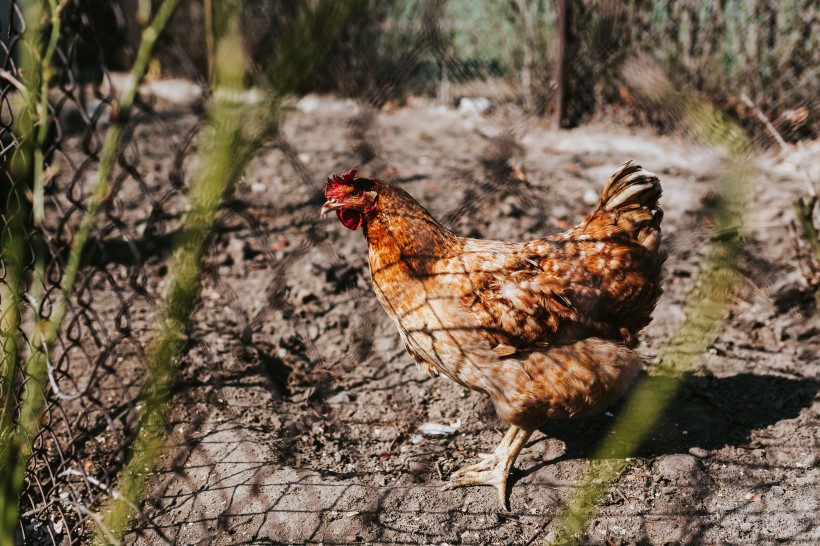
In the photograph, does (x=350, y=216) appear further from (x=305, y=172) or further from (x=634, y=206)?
(x=634, y=206)

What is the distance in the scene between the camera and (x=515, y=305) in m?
2.61

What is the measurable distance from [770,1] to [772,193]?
1.94 meters

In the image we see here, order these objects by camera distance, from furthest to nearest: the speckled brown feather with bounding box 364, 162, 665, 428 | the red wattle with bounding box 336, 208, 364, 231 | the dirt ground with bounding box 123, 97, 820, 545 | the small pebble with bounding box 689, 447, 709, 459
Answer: the small pebble with bounding box 689, 447, 709, 459 < the red wattle with bounding box 336, 208, 364, 231 < the speckled brown feather with bounding box 364, 162, 665, 428 < the dirt ground with bounding box 123, 97, 820, 545

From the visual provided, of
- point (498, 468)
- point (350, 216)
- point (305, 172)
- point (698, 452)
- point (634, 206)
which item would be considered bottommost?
point (698, 452)

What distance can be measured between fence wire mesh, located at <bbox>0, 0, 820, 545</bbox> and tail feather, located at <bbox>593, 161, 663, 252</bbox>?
48 cm

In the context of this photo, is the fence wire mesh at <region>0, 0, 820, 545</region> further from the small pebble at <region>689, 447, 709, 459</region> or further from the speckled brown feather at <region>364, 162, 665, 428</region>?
the small pebble at <region>689, 447, 709, 459</region>

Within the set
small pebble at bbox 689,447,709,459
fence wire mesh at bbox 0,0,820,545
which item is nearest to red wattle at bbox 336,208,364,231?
fence wire mesh at bbox 0,0,820,545

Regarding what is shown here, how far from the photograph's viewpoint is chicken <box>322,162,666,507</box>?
260cm

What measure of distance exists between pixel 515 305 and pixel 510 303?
0.02 meters

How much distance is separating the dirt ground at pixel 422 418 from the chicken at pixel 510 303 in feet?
0.64

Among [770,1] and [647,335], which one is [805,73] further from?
[647,335]

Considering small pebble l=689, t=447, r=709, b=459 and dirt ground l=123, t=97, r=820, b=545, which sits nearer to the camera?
dirt ground l=123, t=97, r=820, b=545

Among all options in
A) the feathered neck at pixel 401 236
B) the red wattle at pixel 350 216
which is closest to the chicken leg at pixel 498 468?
the feathered neck at pixel 401 236

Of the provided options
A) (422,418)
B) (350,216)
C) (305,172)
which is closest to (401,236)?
(350,216)
